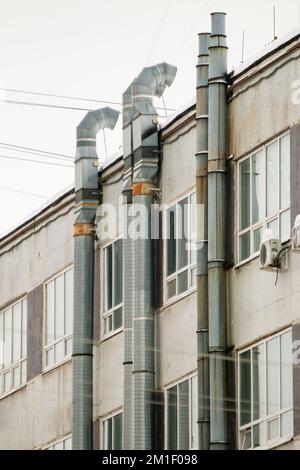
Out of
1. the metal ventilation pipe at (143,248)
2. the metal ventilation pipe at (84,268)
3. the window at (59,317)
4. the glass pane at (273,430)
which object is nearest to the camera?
the glass pane at (273,430)

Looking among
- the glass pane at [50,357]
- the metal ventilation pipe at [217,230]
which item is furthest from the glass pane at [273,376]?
the glass pane at [50,357]

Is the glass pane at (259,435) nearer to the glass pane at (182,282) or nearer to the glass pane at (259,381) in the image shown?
the glass pane at (259,381)

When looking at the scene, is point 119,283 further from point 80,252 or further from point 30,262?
point 30,262

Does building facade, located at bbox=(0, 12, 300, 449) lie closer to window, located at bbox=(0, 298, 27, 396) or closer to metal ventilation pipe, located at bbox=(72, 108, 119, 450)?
window, located at bbox=(0, 298, 27, 396)

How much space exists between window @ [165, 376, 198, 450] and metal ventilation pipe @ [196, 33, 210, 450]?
979 millimetres

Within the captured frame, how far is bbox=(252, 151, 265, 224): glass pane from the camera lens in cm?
3425

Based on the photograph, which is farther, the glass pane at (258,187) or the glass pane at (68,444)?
the glass pane at (68,444)

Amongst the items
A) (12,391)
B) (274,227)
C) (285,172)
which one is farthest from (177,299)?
(12,391)

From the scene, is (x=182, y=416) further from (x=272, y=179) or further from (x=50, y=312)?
(x=50, y=312)

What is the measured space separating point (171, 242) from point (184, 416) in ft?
12.1

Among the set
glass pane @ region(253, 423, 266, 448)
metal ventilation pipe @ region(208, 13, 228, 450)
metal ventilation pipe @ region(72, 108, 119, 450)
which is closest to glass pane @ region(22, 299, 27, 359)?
metal ventilation pipe @ region(72, 108, 119, 450)

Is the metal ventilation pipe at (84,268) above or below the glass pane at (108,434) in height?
above

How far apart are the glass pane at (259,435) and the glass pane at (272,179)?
12.9 ft

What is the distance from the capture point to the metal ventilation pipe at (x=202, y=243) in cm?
3438
